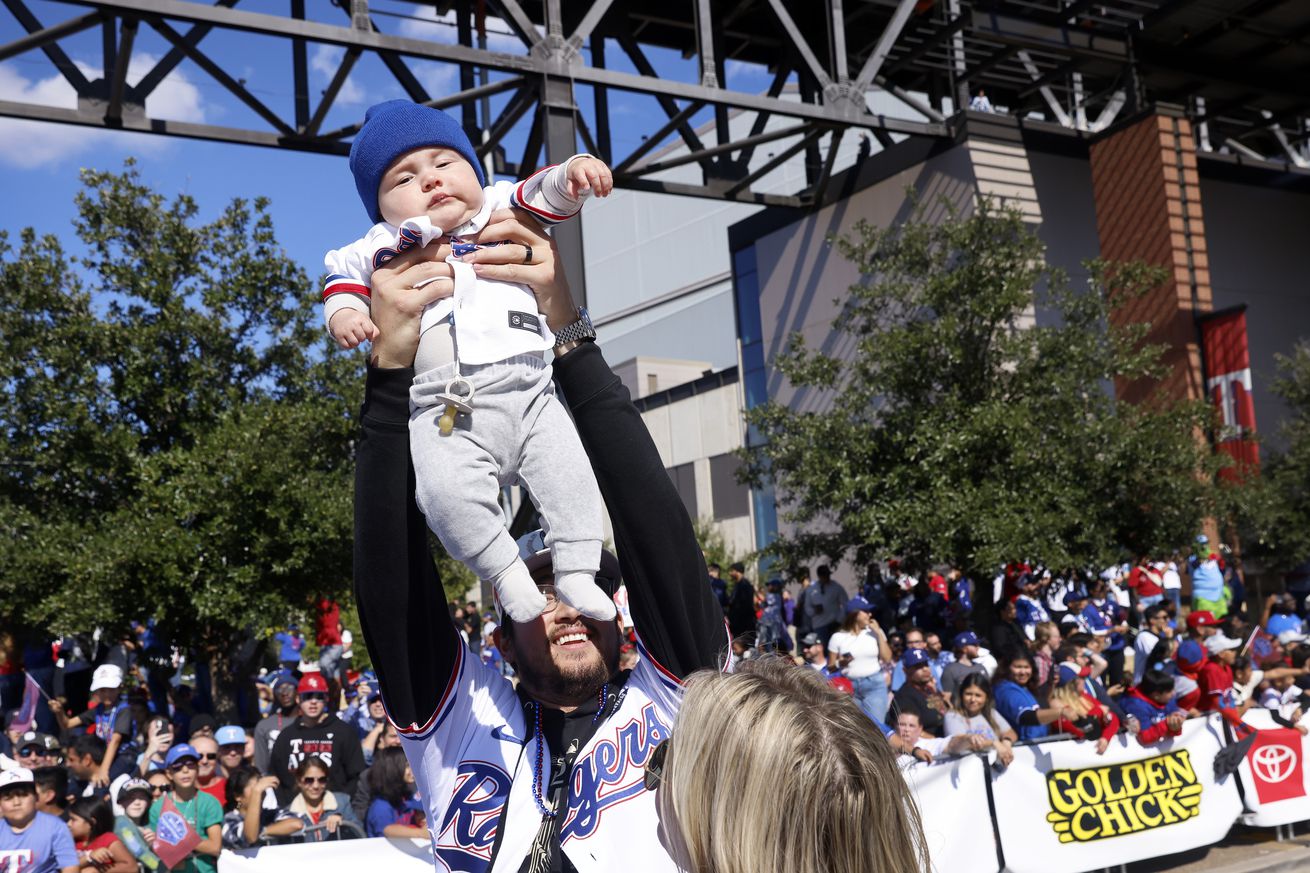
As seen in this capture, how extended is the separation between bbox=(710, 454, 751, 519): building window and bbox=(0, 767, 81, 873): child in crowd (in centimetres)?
2297

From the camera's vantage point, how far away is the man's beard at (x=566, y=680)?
237cm

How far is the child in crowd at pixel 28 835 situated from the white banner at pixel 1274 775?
800cm

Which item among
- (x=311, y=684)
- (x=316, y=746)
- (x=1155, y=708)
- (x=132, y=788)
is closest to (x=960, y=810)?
(x=1155, y=708)

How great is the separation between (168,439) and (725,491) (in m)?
18.6

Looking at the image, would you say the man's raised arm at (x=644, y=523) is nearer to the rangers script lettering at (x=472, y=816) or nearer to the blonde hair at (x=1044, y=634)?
the rangers script lettering at (x=472, y=816)

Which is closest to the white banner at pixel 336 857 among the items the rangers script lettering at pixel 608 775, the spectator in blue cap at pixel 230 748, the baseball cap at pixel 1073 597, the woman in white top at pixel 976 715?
the spectator in blue cap at pixel 230 748

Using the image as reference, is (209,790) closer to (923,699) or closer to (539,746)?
(923,699)

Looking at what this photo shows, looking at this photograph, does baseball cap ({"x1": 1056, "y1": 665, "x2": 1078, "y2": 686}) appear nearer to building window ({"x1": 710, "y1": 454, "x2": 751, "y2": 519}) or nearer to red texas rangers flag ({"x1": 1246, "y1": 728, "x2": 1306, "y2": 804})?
red texas rangers flag ({"x1": 1246, "y1": 728, "x2": 1306, "y2": 804})

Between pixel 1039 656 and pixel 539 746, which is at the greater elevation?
pixel 539 746

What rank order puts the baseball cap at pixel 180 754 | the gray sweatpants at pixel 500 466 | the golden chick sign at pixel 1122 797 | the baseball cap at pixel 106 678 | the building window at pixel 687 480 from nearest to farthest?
the gray sweatpants at pixel 500 466
the baseball cap at pixel 180 754
the golden chick sign at pixel 1122 797
the baseball cap at pixel 106 678
the building window at pixel 687 480

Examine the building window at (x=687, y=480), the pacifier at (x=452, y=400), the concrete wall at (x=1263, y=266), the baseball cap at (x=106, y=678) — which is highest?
the concrete wall at (x=1263, y=266)

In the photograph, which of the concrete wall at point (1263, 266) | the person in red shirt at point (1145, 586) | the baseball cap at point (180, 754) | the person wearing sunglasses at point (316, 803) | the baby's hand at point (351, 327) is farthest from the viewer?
the concrete wall at point (1263, 266)

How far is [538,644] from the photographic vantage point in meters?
2.38

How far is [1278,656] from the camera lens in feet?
38.4
